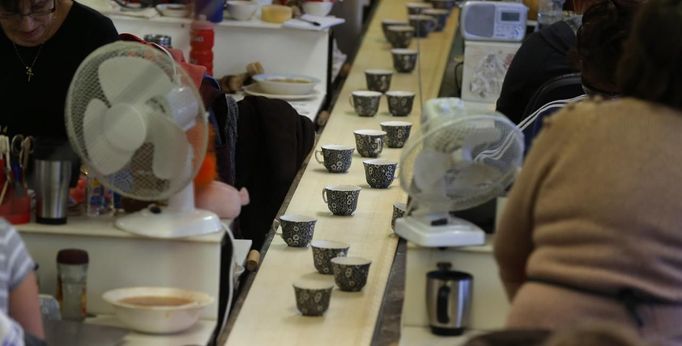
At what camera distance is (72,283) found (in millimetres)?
3227

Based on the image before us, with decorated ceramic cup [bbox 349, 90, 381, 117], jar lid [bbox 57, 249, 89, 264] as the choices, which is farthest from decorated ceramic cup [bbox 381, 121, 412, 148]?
jar lid [bbox 57, 249, 89, 264]

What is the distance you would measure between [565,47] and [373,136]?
861 mm

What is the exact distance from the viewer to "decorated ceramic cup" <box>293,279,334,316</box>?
371cm

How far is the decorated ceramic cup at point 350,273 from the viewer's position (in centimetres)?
389

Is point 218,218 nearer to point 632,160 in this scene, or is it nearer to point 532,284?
point 532,284

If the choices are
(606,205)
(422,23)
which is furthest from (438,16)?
(606,205)

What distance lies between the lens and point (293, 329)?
3.64 metres

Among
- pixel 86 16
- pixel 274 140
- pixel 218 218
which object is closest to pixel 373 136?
pixel 274 140

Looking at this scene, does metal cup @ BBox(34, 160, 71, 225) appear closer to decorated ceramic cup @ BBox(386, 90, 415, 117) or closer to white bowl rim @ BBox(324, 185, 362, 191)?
white bowl rim @ BBox(324, 185, 362, 191)

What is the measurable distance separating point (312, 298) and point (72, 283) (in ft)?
2.45

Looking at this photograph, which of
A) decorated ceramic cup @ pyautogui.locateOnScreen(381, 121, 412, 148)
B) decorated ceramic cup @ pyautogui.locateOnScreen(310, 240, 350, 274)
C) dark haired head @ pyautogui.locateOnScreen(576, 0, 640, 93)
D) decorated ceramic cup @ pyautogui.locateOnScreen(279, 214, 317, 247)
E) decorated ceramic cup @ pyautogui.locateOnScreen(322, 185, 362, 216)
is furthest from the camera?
decorated ceramic cup @ pyautogui.locateOnScreen(381, 121, 412, 148)

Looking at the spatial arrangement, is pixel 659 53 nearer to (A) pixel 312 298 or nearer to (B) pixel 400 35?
(A) pixel 312 298

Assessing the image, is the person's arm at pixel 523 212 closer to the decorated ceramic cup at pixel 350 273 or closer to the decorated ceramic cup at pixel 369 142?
the decorated ceramic cup at pixel 350 273

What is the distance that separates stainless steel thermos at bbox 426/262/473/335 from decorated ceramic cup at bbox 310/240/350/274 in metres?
0.82
